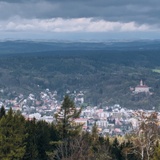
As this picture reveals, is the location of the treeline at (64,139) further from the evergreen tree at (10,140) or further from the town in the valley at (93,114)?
the town in the valley at (93,114)

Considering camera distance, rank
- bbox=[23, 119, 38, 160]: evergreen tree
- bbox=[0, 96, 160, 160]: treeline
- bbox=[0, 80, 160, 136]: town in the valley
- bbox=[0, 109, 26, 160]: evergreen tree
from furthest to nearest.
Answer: bbox=[0, 80, 160, 136]: town in the valley
bbox=[23, 119, 38, 160]: evergreen tree
bbox=[0, 109, 26, 160]: evergreen tree
bbox=[0, 96, 160, 160]: treeline

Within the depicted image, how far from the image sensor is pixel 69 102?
1481 inches

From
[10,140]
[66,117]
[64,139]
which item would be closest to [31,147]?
[64,139]

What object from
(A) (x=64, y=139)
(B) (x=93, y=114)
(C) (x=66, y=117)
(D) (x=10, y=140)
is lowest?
(B) (x=93, y=114)

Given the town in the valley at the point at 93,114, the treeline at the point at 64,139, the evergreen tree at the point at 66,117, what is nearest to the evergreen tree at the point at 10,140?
the treeline at the point at 64,139

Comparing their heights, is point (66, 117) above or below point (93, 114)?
above

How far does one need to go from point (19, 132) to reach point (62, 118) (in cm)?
636

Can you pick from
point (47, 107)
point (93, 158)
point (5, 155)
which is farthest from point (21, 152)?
point (47, 107)

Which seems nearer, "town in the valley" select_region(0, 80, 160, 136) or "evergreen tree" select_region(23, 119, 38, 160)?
"evergreen tree" select_region(23, 119, 38, 160)

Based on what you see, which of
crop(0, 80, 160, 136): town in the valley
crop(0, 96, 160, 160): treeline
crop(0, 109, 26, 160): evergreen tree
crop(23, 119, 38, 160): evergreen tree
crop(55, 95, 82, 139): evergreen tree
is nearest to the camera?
crop(0, 96, 160, 160): treeline

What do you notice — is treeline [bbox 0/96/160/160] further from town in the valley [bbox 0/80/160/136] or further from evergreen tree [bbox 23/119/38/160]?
town in the valley [bbox 0/80/160/136]

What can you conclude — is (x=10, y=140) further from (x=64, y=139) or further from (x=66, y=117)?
(x=66, y=117)

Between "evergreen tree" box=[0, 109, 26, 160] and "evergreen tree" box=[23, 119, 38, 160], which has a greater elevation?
"evergreen tree" box=[0, 109, 26, 160]

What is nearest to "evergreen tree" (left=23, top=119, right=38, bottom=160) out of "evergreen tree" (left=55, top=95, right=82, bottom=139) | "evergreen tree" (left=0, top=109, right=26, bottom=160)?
"evergreen tree" (left=55, top=95, right=82, bottom=139)
